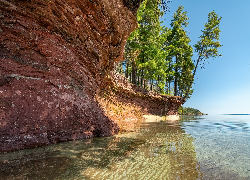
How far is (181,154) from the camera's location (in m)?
2.66

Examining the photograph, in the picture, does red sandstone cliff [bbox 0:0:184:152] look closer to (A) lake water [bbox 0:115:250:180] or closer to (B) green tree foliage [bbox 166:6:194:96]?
(A) lake water [bbox 0:115:250:180]

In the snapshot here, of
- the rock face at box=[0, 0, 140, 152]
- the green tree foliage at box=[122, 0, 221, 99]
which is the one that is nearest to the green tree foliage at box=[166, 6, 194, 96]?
the green tree foliage at box=[122, 0, 221, 99]

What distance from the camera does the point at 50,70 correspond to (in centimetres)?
379

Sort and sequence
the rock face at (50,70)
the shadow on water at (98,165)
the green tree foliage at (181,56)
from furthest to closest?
the green tree foliage at (181,56) → the rock face at (50,70) → the shadow on water at (98,165)

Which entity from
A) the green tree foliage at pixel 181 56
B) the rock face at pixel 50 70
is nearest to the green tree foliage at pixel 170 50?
the green tree foliage at pixel 181 56

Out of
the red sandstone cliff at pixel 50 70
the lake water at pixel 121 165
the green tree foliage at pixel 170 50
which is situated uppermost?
the green tree foliage at pixel 170 50

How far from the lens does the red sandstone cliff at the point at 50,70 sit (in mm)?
3002

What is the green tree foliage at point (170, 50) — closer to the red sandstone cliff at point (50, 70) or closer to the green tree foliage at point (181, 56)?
the green tree foliage at point (181, 56)

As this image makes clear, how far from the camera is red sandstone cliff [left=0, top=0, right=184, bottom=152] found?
118 inches

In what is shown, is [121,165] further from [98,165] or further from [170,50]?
[170,50]

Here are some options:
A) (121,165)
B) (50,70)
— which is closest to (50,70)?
(50,70)

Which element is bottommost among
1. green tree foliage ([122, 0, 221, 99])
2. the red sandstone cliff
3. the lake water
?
the lake water

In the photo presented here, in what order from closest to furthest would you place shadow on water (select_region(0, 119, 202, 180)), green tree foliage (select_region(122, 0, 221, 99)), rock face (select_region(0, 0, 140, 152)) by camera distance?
shadow on water (select_region(0, 119, 202, 180)) < rock face (select_region(0, 0, 140, 152)) < green tree foliage (select_region(122, 0, 221, 99))

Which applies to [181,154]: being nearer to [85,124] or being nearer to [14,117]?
[85,124]
